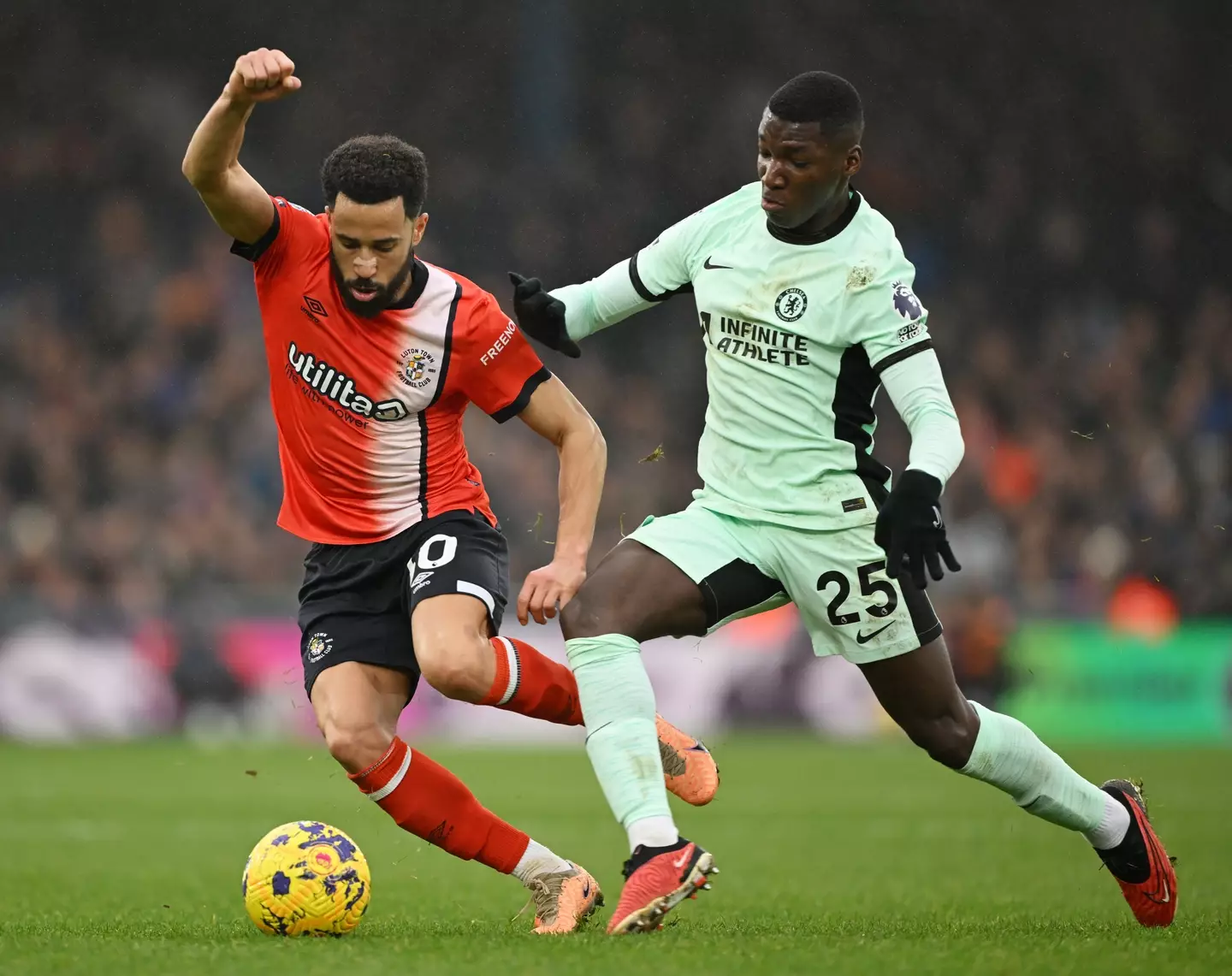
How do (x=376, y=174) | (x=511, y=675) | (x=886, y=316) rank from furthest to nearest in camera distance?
1. (x=511, y=675)
2. (x=376, y=174)
3. (x=886, y=316)

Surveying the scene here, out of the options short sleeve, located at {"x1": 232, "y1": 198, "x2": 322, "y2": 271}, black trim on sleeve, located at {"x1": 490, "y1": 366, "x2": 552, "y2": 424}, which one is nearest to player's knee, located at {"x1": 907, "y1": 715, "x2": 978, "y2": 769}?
black trim on sleeve, located at {"x1": 490, "y1": 366, "x2": 552, "y2": 424}

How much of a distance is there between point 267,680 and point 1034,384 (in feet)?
26.6

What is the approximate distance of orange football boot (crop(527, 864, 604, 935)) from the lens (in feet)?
17.2

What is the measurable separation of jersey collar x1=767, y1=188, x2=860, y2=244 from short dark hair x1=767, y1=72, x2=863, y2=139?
23cm

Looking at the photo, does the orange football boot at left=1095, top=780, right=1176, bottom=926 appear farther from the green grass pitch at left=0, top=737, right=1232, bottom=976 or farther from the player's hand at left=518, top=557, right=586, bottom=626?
the player's hand at left=518, top=557, right=586, bottom=626

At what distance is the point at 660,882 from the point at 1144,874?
1.79 m

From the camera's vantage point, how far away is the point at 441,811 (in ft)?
17.6

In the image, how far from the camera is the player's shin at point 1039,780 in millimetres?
5273

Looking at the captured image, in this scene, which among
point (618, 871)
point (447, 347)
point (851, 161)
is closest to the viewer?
point (851, 161)

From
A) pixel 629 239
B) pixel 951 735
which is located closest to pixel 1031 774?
pixel 951 735

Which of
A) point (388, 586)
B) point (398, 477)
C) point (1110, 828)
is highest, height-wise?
point (398, 477)

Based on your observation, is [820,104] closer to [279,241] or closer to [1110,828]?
[279,241]

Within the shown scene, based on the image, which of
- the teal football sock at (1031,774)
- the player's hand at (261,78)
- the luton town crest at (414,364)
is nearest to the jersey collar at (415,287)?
A: the luton town crest at (414,364)

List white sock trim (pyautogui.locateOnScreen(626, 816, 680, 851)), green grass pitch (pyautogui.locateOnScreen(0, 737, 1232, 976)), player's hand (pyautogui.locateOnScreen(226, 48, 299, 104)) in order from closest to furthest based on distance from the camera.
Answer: green grass pitch (pyautogui.locateOnScreen(0, 737, 1232, 976)) → white sock trim (pyautogui.locateOnScreen(626, 816, 680, 851)) → player's hand (pyautogui.locateOnScreen(226, 48, 299, 104))
